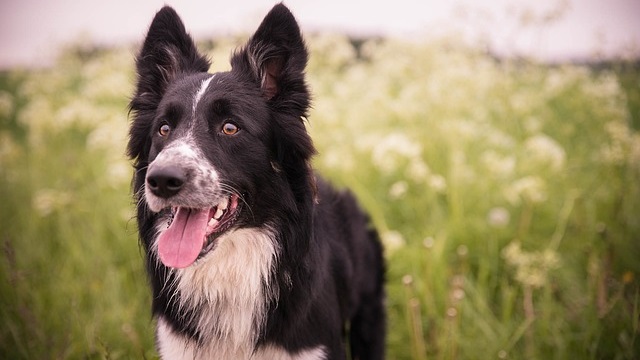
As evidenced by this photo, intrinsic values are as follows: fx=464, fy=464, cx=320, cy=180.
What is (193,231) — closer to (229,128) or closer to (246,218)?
(246,218)

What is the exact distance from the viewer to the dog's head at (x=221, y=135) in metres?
2.23

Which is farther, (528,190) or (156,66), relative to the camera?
(528,190)

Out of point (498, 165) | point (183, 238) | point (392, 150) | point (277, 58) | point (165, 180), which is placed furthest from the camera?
point (392, 150)

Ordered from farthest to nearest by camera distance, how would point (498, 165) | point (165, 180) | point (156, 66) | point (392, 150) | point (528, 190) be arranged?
point (392, 150) → point (498, 165) → point (528, 190) → point (156, 66) → point (165, 180)

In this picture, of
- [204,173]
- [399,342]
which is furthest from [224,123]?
[399,342]

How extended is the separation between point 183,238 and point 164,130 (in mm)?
613

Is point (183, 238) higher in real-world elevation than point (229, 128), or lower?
lower

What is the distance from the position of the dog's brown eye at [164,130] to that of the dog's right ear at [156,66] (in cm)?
22

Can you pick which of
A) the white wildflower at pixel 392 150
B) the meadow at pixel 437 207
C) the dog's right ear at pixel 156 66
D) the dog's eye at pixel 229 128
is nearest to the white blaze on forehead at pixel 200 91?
the dog's eye at pixel 229 128

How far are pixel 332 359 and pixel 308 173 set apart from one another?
→ 1020mm

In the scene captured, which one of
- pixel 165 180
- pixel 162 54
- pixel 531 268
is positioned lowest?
pixel 531 268

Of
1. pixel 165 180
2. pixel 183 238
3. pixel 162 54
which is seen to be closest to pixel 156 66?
pixel 162 54

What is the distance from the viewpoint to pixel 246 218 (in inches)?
96.4

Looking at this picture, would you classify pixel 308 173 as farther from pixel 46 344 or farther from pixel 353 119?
pixel 353 119
